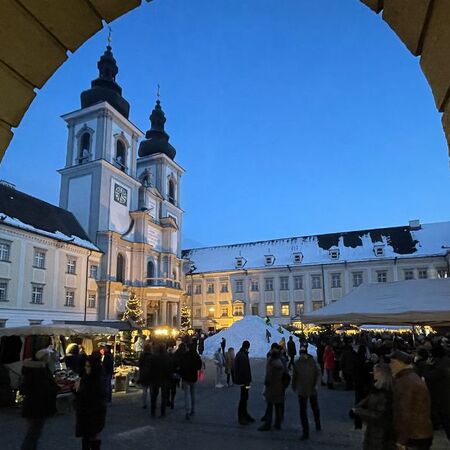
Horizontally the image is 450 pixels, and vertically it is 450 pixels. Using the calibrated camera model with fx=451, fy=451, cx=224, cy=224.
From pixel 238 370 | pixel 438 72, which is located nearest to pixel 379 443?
pixel 438 72

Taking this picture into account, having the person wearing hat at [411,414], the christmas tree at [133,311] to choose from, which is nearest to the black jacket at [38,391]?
the person wearing hat at [411,414]

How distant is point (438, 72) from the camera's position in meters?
2.74

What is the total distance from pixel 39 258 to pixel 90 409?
101 feet

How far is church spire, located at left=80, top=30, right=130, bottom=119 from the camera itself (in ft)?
161

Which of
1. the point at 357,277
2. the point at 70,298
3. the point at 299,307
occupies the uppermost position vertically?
the point at 357,277

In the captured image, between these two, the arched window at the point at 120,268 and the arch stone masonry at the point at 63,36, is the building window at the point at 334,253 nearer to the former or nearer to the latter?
the arched window at the point at 120,268

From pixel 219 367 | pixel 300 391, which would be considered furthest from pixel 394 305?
pixel 219 367

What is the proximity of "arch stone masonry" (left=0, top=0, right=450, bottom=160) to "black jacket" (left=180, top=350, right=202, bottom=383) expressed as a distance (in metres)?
8.99

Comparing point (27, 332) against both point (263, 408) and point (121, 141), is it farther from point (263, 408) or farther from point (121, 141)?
point (121, 141)

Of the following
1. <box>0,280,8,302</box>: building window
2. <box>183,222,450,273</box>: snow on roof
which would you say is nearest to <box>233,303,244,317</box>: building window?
<box>183,222,450,273</box>: snow on roof

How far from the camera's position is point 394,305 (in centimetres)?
1114

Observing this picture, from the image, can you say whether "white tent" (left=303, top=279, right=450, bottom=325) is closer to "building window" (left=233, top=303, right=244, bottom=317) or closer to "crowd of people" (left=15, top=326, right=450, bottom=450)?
"crowd of people" (left=15, top=326, right=450, bottom=450)

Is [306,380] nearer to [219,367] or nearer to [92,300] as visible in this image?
[219,367]

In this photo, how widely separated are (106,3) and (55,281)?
3522 cm
